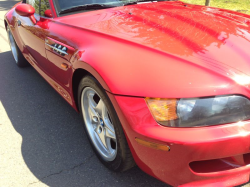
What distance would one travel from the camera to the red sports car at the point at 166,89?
1.46 m

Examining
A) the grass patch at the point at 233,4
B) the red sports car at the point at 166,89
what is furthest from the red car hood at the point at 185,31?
the grass patch at the point at 233,4

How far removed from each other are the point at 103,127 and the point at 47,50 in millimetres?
1094

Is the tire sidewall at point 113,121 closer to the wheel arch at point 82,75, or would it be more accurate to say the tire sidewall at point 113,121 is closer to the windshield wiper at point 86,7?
the wheel arch at point 82,75

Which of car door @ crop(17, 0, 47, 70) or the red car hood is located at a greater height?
the red car hood

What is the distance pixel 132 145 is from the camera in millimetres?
1645

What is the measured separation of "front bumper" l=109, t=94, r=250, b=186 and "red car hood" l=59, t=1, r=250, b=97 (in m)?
0.34

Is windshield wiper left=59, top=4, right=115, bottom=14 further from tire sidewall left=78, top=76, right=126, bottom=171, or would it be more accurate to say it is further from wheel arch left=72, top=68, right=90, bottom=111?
tire sidewall left=78, top=76, right=126, bottom=171

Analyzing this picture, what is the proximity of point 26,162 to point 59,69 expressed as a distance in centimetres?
90

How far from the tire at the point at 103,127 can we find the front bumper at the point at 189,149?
151 mm

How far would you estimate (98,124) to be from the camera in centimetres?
229

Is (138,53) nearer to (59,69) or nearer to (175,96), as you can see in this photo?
(175,96)

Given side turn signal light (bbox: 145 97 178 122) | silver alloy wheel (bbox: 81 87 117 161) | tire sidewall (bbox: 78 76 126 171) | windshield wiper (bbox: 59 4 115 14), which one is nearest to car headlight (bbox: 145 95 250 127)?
side turn signal light (bbox: 145 97 178 122)

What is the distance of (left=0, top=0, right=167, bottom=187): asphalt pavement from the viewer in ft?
6.88

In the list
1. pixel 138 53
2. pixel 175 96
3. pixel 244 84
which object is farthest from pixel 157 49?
Result: pixel 244 84
